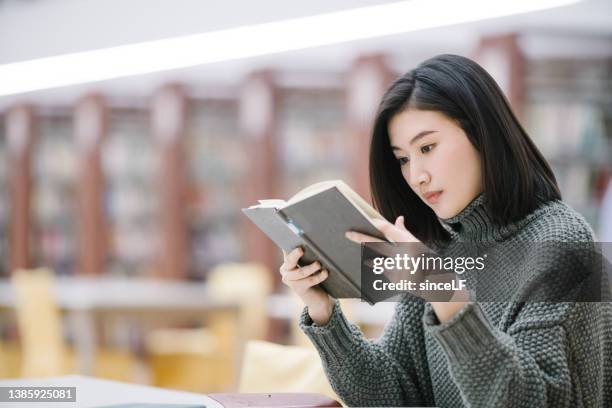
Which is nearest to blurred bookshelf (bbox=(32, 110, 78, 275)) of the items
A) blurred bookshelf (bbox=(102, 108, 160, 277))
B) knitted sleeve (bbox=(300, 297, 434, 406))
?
blurred bookshelf (bbox=(102, 108, 160, 277))

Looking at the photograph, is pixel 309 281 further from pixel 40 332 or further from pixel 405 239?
pixel 40 332

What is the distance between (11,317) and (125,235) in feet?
3.85

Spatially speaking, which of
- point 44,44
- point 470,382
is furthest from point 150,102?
point 470,382

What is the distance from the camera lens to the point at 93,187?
6.70 m

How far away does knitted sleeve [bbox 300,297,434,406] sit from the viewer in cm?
147

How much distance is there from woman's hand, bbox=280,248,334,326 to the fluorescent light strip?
333 centimetres

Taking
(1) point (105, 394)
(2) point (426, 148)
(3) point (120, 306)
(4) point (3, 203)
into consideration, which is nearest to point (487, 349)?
(2) point (426, 148)

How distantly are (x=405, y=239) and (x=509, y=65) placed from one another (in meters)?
4.01

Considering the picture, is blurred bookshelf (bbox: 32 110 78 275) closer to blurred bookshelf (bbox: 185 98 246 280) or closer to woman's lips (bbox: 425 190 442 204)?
blurred bookshelf (bbox: 185 98 246 280)

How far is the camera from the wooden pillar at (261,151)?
5930mm

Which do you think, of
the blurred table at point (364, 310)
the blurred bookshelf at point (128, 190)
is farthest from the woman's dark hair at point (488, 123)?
the blurred bookshelf at point (128, 190)

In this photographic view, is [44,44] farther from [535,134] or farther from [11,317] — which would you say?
[535,134]

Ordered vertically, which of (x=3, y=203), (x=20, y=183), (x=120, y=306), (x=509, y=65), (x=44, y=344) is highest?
(x=509, y=65)

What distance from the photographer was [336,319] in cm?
146
